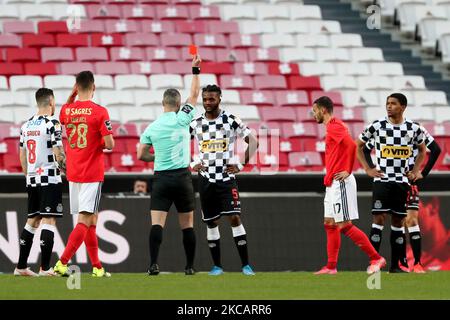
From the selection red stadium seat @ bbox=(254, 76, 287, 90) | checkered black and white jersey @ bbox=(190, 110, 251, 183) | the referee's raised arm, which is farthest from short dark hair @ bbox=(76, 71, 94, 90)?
red stadium seat @ bbox=(254, 76, 287, 90)

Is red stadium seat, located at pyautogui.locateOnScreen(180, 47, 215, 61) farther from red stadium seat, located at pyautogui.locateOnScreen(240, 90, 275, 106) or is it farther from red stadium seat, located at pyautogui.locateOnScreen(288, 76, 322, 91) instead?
red stadium seat, located at pyautogui.locateOnScreen(288, 76, 322, 91)

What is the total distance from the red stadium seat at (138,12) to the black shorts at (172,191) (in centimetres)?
1137

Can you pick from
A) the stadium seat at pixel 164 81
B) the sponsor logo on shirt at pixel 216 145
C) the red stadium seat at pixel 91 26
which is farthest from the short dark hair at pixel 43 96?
the red stadium seat at pixel 91 26

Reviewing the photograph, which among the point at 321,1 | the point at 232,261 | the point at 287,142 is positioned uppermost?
the point at 321,1

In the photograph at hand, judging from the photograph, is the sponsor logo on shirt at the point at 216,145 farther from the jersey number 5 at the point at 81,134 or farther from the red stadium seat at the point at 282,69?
the red stadium seat at the point at 282,69

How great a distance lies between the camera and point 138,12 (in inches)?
976

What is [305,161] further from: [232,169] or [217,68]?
[232,169]

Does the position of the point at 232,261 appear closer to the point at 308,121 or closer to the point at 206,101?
the point at 206,101

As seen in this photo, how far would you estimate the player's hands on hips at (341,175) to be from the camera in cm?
1366

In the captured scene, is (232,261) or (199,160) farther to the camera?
(232,261)

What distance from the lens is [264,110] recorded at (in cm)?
2264

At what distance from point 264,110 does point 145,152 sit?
901cm
